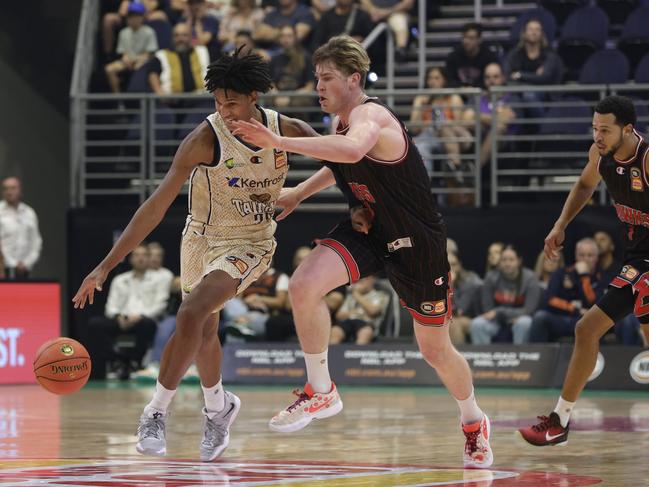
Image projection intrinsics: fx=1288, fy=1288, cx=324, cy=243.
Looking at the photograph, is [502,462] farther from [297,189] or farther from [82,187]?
[82,187]

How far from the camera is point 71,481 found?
238 inches

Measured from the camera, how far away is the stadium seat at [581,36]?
54.9 ft

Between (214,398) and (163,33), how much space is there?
460 inches

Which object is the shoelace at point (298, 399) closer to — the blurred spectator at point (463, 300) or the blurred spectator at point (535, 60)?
the blurred spectator at point (463, 300)

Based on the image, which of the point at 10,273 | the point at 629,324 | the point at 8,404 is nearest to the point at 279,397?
the point at 8,404

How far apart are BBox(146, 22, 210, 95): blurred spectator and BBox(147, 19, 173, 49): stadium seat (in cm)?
104

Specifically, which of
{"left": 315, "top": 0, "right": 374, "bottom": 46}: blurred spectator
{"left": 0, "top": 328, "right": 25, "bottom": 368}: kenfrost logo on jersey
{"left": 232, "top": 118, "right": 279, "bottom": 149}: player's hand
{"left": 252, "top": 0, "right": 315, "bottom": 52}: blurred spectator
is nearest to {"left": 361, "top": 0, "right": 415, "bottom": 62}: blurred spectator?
{"left": 315, "top": 0, "right": 374, "bottom": 46}: blurred spectator

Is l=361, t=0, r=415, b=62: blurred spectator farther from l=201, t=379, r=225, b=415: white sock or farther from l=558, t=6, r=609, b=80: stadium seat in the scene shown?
l=201, t=379, r=225, b=415: white sock

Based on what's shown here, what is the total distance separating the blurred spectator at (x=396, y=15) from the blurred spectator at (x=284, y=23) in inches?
34.5

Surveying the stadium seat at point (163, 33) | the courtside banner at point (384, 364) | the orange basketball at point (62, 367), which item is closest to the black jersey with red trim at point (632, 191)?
the orange basketball at point (62, 367)

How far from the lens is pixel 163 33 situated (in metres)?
18.3

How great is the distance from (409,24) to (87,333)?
6324 mm

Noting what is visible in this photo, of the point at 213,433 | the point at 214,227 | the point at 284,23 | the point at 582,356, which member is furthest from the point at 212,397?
the point at 284,23

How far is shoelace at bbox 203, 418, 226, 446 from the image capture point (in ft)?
24.0
